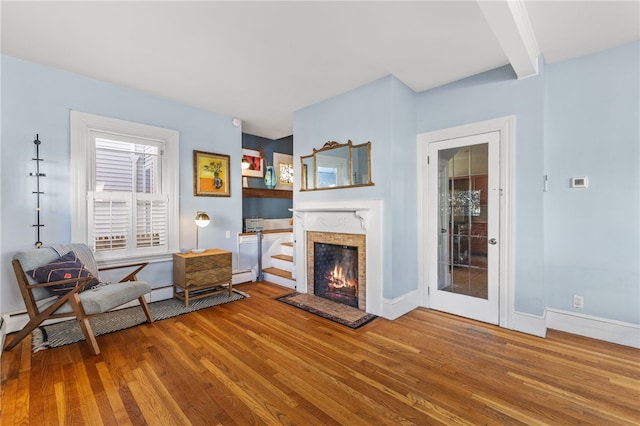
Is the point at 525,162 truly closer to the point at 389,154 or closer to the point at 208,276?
the point at 389,154

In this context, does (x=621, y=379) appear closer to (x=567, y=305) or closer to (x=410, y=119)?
(x=567, y=305)

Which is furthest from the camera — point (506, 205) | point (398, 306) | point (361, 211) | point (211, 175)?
point (211, 175)

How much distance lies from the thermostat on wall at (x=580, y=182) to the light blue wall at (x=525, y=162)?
30 centimetres

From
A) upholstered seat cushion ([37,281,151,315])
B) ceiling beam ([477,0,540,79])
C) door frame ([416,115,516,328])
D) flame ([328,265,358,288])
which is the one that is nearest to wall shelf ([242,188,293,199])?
flame ([328,265,358,288])

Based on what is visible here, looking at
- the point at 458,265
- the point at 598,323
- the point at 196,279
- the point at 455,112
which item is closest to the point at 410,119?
the point at 455,112

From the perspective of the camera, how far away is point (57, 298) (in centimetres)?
261

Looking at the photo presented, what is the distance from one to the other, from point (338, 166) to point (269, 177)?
2134mm

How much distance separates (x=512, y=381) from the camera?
6.71 ft

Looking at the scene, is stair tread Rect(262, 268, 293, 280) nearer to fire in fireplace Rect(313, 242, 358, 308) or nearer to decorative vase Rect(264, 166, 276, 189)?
fire in fireplace Rect(313, 242, 358, 308)

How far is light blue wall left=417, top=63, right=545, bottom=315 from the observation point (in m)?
2.79

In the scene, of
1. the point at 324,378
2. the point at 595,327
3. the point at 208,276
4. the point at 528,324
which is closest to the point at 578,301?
the point at 595,327

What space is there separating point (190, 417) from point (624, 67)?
4387 millimetres

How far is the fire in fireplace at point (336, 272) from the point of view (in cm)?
364

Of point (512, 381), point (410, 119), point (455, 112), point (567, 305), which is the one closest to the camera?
point (512, 381)
